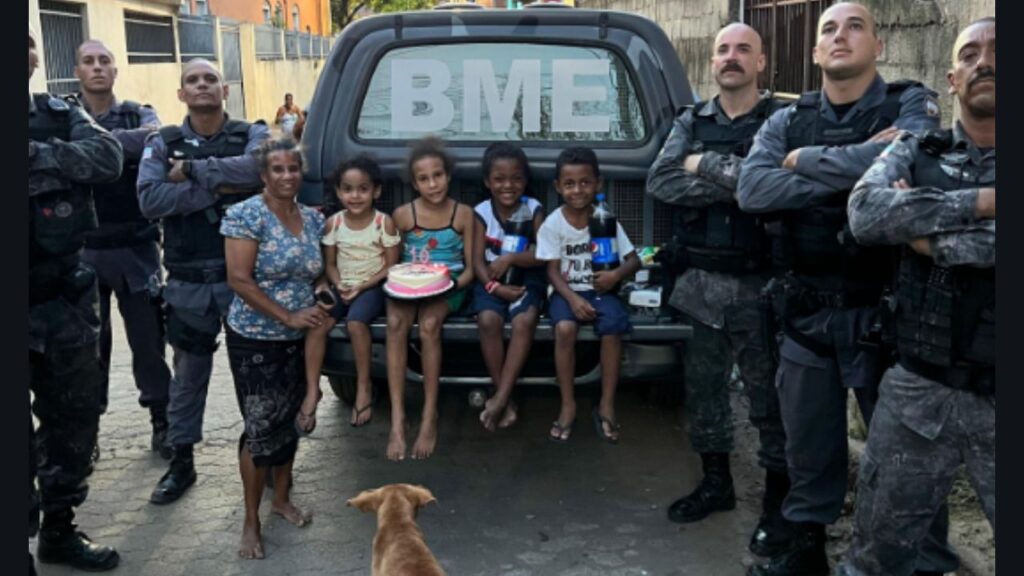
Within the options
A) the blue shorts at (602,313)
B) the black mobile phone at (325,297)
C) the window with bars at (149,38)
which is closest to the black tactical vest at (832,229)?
the blue shorts at (602,313)

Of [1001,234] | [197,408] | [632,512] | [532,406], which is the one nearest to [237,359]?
[197,408]

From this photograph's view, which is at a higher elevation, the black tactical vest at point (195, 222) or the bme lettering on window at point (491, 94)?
the bme lettering on window at point (491, 94)

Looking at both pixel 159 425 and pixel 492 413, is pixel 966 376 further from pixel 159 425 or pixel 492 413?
pixel 159 425

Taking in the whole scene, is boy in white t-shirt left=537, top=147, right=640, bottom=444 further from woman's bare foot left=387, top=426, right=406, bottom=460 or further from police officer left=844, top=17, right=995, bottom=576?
police officer left=844, top=17, right=995, bottom=576

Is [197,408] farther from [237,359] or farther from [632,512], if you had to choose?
[632,512]

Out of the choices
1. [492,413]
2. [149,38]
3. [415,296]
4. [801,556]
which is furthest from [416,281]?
[149,38]

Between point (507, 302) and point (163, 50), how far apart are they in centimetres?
1419

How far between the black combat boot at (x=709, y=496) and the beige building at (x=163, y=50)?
667cm

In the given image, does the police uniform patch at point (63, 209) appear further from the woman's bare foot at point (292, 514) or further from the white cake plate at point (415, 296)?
the woman's bare foot at point (292, 514)

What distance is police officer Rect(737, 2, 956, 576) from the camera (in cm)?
330

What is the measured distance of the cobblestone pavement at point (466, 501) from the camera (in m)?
3.93

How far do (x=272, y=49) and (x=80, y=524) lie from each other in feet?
70.6

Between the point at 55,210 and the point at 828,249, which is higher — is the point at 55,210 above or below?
above

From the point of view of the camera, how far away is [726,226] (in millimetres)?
3887
